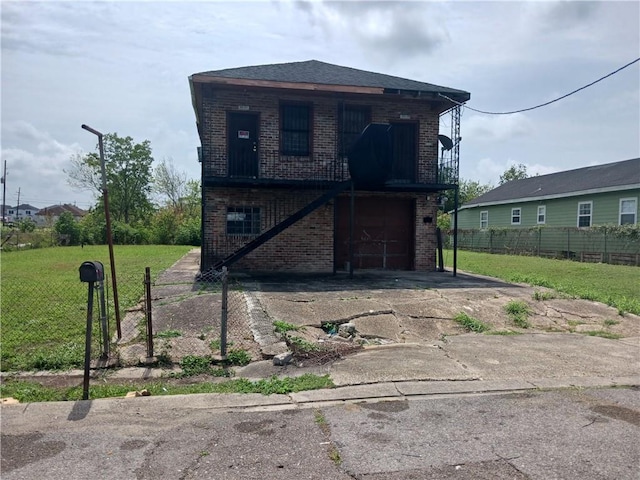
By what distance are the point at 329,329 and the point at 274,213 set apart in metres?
7.26

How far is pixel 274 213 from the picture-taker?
14.3m

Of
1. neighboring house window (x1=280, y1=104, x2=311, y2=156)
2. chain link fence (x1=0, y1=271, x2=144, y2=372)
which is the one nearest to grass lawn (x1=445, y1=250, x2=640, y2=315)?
neighboring house window (x1=280, y1=104, x2=311, y2=156)

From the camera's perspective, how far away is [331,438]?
12.7 feet

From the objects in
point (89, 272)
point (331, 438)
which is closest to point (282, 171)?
point (89, 272)

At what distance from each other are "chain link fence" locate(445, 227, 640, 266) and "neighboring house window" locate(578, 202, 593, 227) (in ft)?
3.71

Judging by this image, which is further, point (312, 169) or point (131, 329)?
point (312, 169)

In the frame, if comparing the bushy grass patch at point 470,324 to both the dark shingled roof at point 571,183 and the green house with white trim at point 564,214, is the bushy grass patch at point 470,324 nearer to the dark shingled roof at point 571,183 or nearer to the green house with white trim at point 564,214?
the green house with white trim at point 564,214

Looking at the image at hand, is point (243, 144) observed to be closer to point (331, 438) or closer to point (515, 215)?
point (331, 438)

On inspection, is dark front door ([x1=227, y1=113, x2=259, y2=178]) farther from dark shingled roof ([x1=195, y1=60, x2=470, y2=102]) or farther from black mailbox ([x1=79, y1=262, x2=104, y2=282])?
black mailbox ([x1=79, y1=262, x2=104, y2=282])

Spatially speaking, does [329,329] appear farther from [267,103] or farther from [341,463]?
[267,103]

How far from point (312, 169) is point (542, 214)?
19835 mm

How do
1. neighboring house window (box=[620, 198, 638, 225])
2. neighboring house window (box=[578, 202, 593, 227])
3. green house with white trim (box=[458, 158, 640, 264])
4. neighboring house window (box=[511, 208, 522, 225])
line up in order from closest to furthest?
1. neighboring house window (box=[620, 198, 638, 225])
2. green house with white trim (box=[458, 158, 640, 264])
3. neighboring house window (box=[578, 202, 593, 227])
4. neighboring house window (box=[511, 208, 522, 225])

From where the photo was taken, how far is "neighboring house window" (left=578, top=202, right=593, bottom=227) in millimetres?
24875

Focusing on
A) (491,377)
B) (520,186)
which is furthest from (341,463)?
(520,186)
